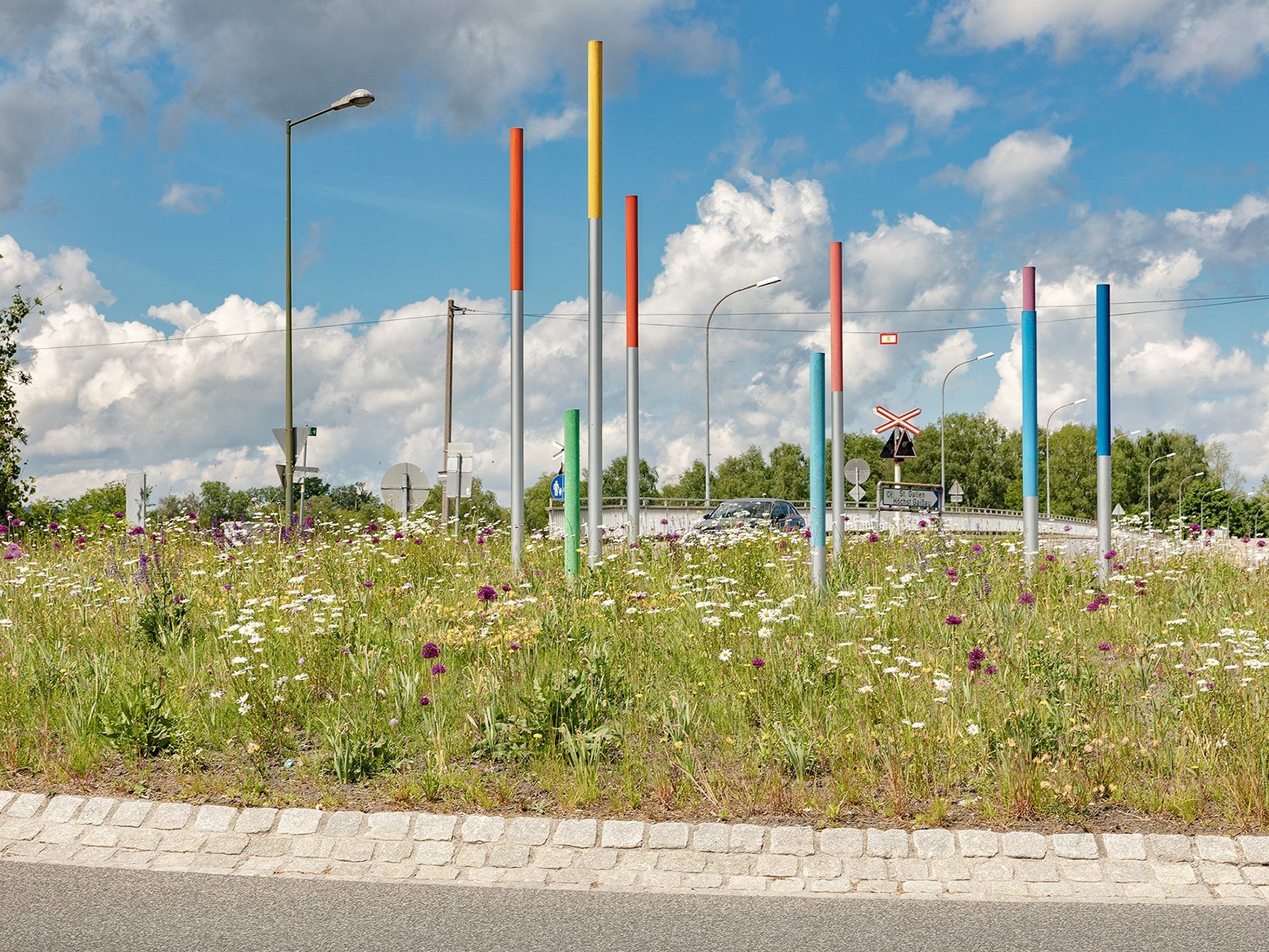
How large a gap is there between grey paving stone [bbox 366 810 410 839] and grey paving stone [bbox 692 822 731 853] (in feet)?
3.44

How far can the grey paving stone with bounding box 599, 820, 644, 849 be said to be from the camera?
5.52m

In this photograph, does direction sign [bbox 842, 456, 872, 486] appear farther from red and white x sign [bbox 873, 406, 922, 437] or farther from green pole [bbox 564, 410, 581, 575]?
green pole [bbox 564, 410, 581, 575]

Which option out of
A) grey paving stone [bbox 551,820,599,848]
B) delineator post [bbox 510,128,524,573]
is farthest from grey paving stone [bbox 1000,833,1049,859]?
delineator post [bbox 510,128,524,573]

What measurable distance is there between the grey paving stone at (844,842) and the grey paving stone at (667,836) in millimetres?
707

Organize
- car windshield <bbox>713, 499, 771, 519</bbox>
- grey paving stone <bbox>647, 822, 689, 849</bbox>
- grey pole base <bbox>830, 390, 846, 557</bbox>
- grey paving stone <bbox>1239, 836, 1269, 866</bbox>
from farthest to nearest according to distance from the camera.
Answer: car windshield <bbox>713, 499, 771, 519</bbox> → grey pole base <bbox>830, 390, 846, 557</bbox> → grey paving stone <bbox>647, 822, 689, 849</bbox> → grey paving stone <bbox>1239, 836, 1269, 866</bbox>

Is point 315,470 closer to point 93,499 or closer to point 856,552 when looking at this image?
point 856,552

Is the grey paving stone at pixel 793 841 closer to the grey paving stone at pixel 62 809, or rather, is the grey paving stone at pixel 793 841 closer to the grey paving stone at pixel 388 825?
the grey paving stone at pixel 388 825

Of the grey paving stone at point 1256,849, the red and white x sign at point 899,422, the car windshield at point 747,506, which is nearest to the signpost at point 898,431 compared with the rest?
the red and white x sign at point 899,422

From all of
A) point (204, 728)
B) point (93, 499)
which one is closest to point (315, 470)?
point (204, 728)

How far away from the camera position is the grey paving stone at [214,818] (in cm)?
587

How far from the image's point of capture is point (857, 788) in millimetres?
5895

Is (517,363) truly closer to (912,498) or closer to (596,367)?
(596,367)

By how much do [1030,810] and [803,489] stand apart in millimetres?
109243

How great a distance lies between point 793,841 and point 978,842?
945mm
